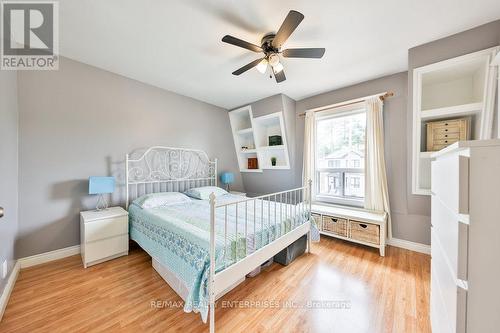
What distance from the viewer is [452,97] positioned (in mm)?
2434

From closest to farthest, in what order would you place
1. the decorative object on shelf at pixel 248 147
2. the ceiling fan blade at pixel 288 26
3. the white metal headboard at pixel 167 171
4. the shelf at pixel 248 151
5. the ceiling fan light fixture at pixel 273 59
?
the ceiling fan blade at pixel 288 26 < the ceiling fan light fixture at pixel 273 59 < the white metal headboard at pixel 167 171 < the shelf at pixel 248 151 < the decorative object on shelf at pixel 248 147

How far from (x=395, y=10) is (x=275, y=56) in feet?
3.68

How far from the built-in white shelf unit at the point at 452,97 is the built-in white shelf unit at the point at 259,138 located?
1996 mm

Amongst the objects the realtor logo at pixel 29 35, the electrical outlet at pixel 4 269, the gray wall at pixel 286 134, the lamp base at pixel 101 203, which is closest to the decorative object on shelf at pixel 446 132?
the gray wall at pixel 286 134

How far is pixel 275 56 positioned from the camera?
2.00 meters

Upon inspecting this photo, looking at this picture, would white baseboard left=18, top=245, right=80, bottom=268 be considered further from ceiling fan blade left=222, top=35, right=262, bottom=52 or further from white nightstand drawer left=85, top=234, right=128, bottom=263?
ceiling fan blade left=222, top=35, right=262, bottom=52

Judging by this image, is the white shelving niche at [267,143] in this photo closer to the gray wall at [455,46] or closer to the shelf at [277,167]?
Answer: the shelf at [277,167]

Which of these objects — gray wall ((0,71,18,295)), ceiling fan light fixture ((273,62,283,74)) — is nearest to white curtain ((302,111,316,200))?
ceiling fan light fixture ((273,62,283,74))

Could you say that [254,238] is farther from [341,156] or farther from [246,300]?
[341,156]

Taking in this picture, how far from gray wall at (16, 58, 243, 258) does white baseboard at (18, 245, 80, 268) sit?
6 cm

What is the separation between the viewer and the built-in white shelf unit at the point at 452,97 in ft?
6.28

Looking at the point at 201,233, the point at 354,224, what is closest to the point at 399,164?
the point at 354,224

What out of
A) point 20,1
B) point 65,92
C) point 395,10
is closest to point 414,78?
point 395,10

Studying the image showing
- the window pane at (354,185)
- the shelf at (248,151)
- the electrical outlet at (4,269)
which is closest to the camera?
the electrical outlet at (4,269)
